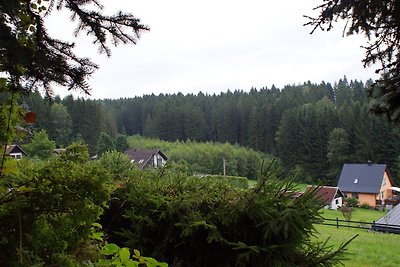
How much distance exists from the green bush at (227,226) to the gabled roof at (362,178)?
142 feet

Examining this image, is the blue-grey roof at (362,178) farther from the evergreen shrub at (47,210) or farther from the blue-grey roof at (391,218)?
the evergreen shrub at (47,210)

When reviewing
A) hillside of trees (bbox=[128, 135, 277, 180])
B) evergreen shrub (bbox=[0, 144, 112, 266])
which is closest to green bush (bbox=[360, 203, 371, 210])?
hillside of trees (bbox=[128, 135, 277, 180])

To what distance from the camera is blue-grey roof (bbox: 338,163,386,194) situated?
42844mm

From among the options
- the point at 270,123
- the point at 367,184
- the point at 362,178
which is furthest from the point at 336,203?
the point at 270,123

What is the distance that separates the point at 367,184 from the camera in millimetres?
43500

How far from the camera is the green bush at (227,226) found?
11.0 feet

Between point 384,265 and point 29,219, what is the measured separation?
9580 mm

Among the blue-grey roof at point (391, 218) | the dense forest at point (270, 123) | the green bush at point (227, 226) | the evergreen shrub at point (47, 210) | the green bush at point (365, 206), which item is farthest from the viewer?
the dense forest at point (270, 123)

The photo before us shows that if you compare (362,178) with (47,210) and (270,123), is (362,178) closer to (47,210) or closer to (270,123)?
(270,123)

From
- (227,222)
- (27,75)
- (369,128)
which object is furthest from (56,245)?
(369,128)

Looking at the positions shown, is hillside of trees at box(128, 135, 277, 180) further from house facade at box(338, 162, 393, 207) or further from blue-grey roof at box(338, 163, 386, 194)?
house facade at box(338, 162, 393, 207)

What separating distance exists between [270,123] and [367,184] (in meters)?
28.4

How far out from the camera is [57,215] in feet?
4.85

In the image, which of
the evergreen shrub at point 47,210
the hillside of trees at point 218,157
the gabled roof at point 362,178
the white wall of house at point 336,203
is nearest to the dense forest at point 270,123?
the white wall of house at point 336,203
